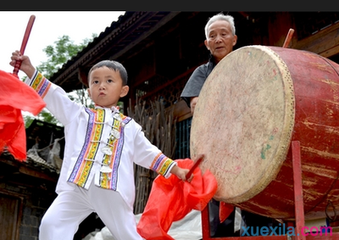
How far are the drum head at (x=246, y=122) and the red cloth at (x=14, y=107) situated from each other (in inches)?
37.1

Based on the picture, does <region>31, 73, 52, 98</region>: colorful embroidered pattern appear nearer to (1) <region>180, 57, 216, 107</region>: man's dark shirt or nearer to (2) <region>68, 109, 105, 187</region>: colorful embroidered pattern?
(2) <region>68, 109, 105, 187</region>: colorful embroidered pattern

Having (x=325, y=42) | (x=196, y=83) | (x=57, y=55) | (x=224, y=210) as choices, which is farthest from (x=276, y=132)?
(x=57, y=55)

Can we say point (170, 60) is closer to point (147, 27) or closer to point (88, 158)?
point (147, 27)

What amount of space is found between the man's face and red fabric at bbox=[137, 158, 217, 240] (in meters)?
0.91

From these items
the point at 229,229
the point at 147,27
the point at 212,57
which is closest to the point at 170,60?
the point at 147,27

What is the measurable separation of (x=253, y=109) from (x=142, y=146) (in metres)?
0.72

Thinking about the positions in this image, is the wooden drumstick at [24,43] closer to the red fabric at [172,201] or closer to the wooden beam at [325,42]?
the red fabric at [172,201]

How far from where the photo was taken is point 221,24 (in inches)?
113

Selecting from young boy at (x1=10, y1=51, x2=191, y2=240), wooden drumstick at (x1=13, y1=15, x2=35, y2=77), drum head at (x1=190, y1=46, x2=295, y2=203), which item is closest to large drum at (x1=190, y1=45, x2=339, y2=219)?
drum head at (x1=190, y1=46, x2=295, y2=203)

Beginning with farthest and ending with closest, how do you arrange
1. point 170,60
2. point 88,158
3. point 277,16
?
point 170,60 < point 277,16 < point 88,158

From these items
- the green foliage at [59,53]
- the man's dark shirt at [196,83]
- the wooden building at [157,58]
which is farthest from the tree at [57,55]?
the man's dark shirt at [196,83]

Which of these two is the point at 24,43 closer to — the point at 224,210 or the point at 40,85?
the point at 40,85

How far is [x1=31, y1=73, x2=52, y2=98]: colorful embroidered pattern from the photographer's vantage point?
2209 mm

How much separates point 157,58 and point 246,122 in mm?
4858
